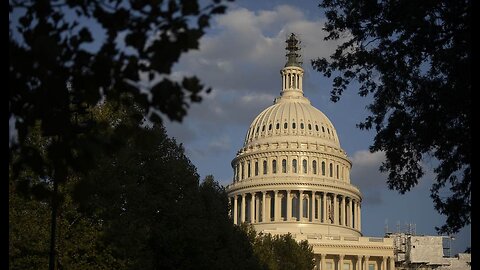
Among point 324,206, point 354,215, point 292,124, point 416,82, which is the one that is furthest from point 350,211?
point 416,82

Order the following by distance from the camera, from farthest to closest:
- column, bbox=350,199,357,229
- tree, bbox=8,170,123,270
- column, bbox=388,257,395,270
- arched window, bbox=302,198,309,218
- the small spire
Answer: the small spire < column, bbox=350,199,357,229 < arched window, bbox=302,198,309,218 < column, bbox=388,257,395,270 < tree, bbox=8,170,123,270

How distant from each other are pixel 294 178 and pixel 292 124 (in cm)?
1182

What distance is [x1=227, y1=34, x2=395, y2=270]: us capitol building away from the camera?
157375 mm

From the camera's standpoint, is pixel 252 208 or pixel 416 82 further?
pixel 252 208

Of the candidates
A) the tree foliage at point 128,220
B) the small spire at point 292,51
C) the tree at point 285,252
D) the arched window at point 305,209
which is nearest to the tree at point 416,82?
the tree foliage at point 128,220

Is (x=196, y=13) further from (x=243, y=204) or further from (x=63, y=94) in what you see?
(x=243, y=204)

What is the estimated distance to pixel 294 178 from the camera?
522ft

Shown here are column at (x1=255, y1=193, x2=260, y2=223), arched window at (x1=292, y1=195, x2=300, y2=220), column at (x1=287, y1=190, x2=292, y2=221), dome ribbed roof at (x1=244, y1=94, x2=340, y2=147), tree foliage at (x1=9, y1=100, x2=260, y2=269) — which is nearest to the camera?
tree foliage at (x1=9, y1=100, x2=260, y2=269)

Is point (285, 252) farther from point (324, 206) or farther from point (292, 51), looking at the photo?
point (292, 51)

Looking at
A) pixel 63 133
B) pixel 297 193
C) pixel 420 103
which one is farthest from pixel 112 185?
pixel 297 193

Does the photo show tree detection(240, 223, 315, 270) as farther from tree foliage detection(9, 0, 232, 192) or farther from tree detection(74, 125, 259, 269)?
tree foliage detection(9, 0, 232, 192)

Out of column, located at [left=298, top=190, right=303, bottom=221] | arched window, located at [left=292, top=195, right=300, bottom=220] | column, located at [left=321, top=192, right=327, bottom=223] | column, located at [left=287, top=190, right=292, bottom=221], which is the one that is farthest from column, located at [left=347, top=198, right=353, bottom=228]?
column, located at [left=287, top=190, right=292, bottom=221]

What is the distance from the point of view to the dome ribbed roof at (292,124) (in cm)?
16550

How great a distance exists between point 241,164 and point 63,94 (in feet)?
515
